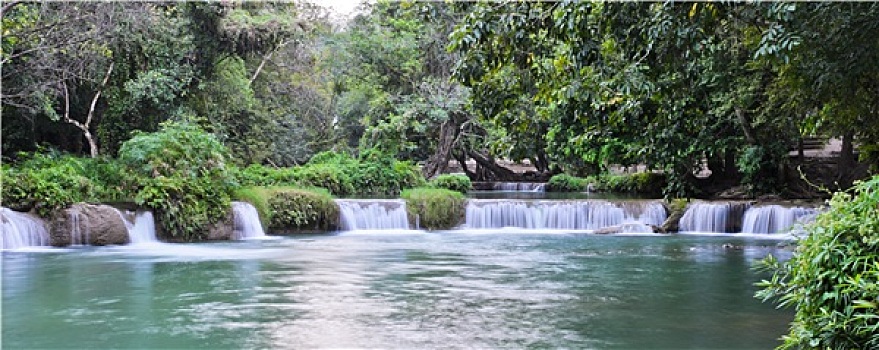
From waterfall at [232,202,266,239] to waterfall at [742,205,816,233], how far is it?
10.9 metres

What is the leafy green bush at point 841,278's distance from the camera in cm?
389

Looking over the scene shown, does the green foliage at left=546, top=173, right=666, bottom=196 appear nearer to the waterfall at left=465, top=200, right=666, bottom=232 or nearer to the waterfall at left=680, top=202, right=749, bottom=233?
the waterfall at left=465, top=200, right=666, bottom=232

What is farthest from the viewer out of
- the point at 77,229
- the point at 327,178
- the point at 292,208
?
the point at 327,178

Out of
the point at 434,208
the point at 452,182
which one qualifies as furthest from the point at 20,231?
the point at 452,182

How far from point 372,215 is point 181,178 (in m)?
4.76

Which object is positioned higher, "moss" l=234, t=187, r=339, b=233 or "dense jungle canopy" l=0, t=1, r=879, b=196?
"dense jungle canopy" l=0, t=1, r=879, b=196

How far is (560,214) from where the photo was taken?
19.8 metres

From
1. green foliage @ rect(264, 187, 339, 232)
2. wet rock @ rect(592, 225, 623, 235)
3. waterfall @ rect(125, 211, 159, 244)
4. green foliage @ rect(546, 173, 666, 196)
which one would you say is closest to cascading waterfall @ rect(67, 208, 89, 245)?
waterfall @ rect(125, 211, 159, 244)

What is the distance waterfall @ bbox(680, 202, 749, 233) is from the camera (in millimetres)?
18844

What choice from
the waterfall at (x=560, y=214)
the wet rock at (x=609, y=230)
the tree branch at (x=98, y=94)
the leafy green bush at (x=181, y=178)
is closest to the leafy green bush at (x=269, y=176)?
the leafy green bush at (x=181, y=178)

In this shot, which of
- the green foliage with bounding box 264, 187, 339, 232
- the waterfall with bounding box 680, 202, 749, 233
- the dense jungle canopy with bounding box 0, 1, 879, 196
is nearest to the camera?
the dense jungle canopy with bounding box 0, 1, 879, 196

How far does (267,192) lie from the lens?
18047 millimetres

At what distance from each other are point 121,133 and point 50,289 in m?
10.4

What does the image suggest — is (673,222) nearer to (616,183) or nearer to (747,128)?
(747,128)
